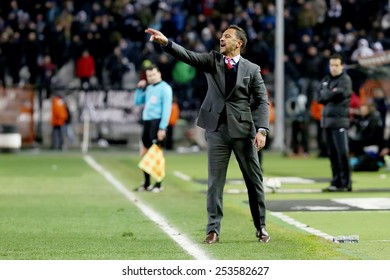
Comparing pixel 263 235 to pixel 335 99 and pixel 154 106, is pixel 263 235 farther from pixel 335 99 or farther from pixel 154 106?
pixel 154 106

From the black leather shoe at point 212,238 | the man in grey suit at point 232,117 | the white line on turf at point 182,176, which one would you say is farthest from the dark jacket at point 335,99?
the black leather shoe at point 212,238

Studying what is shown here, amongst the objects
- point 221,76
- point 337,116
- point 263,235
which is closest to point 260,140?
point 221,76

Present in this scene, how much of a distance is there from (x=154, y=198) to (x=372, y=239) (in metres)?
6.38

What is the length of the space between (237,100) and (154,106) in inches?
294

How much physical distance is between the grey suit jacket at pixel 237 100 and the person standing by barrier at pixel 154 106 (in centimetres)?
703

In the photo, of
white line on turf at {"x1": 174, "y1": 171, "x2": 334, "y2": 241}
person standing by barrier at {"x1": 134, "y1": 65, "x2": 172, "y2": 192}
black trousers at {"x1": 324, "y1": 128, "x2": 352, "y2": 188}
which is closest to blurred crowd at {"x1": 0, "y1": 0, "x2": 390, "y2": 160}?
person standing by barrier at {"x1": 134, "y1": 65, "x2": 172, "y2": 192}

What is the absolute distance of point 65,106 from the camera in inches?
1470

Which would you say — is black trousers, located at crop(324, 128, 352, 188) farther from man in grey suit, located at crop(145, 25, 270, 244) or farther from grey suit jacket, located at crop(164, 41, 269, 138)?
grey suit jacket, located at crop(164, 41, 269, 138)

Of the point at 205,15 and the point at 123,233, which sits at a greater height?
the point at 205,15

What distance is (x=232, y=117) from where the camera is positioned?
12.5 metres

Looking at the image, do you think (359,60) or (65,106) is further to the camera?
(65,106)

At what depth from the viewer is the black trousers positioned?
19719 millimetres
